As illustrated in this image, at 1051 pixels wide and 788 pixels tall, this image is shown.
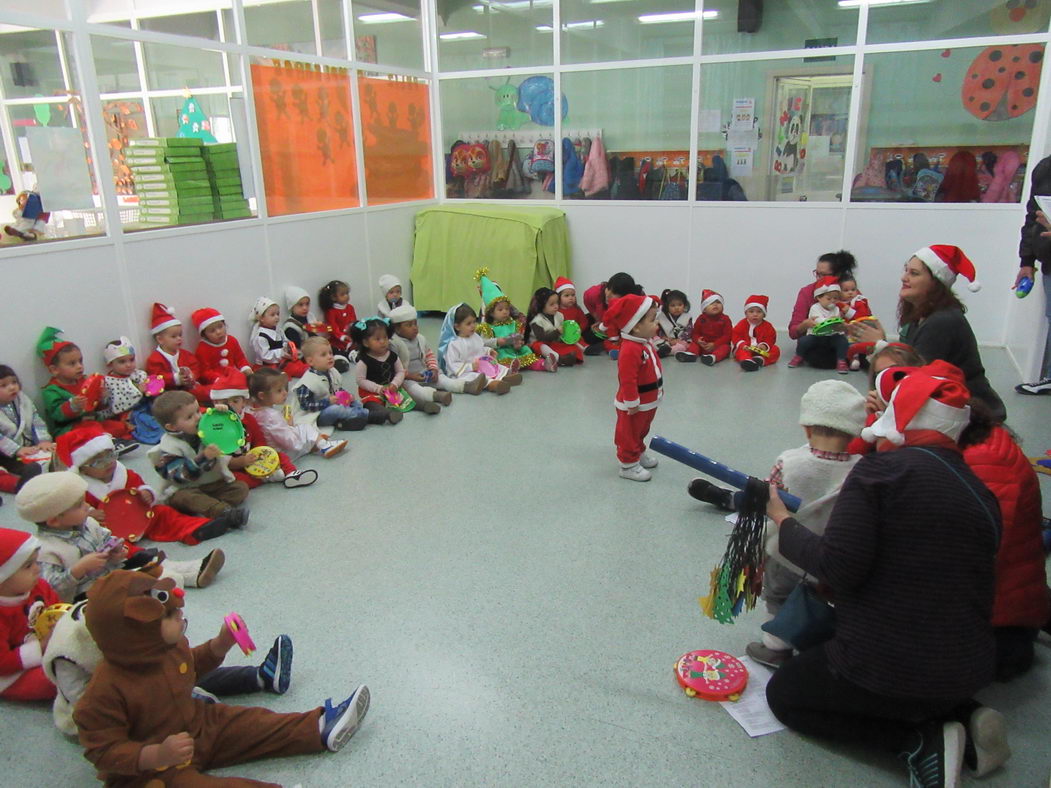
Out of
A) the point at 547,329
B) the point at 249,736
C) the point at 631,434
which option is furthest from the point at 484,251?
the point at 249,736

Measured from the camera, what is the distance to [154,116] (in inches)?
242

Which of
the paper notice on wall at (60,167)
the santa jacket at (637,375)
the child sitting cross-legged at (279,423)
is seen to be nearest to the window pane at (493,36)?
the paper notice on wall at (60,167)

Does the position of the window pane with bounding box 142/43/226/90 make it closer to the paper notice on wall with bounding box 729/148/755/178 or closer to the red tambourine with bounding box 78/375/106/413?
the red tambourine with bounding box 78/375/106/413

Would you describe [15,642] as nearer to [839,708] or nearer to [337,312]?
[839,708]

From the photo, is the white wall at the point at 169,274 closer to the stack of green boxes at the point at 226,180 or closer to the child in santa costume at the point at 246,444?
the stack of green boxes at the point at 226,180

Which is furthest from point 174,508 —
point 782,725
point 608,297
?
point 608,297

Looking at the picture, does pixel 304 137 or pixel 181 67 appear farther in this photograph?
pixel 304 137

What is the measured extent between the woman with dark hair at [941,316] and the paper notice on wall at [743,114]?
394cm

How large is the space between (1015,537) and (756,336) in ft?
13.6

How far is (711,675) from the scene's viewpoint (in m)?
2.30

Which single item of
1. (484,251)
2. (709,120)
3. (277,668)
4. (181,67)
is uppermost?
(181,67)

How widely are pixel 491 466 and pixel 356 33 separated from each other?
4731 mm

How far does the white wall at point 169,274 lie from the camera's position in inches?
168

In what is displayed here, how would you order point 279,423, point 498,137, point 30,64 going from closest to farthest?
point 279,423 → point 30,64 → point 498,137
